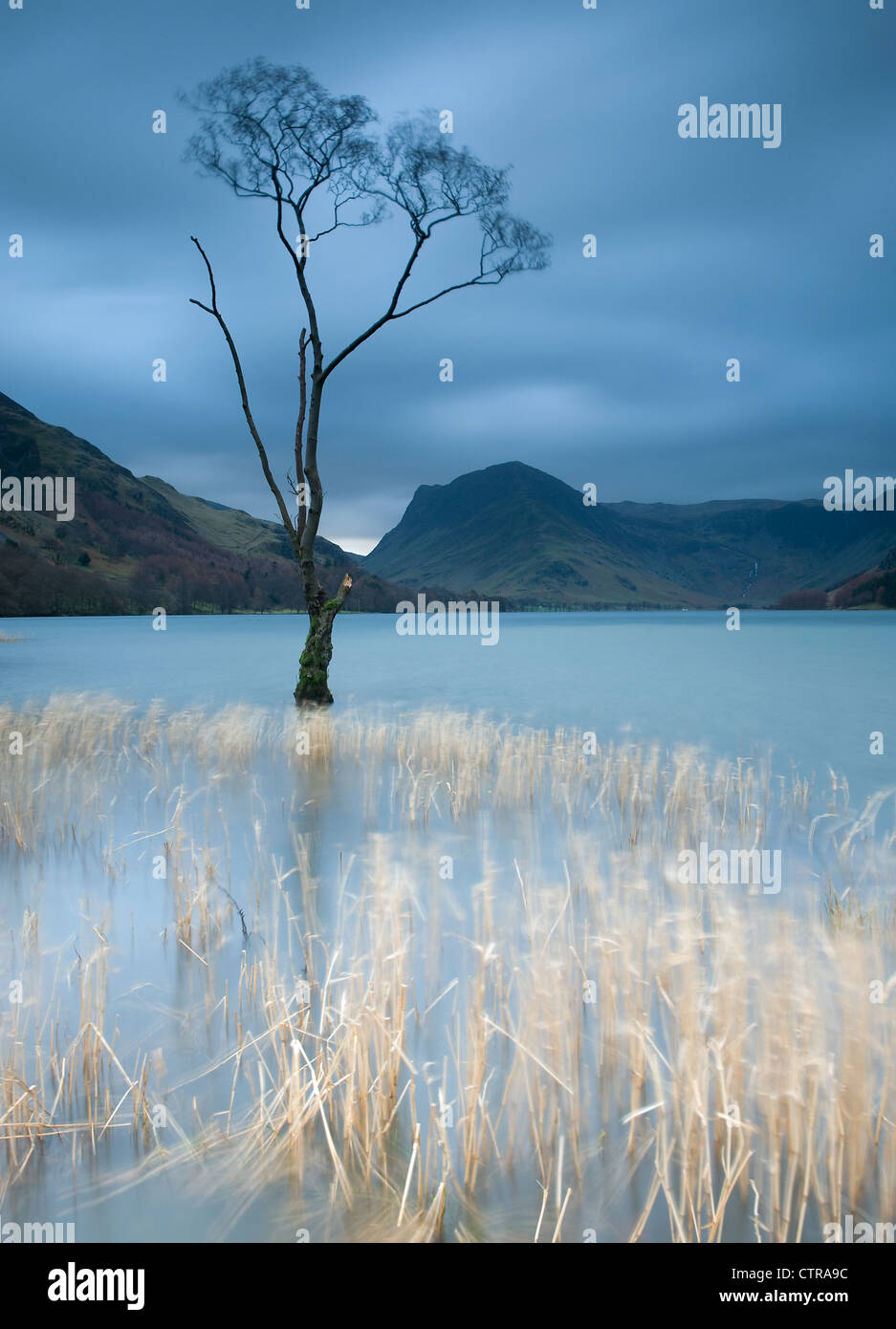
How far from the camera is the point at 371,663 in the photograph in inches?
2066

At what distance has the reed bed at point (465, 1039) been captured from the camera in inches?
146

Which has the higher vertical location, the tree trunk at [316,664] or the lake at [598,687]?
the tree trunk at [316,664]

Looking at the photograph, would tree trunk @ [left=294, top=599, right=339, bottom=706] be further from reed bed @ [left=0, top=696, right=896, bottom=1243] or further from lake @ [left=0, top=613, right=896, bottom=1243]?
reed bed @ [left=0, top=696, right=896, bottom=1243]

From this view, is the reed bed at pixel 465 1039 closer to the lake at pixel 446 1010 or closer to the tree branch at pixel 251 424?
the lake at pixel 446 1010

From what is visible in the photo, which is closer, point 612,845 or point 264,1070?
point 264,1070

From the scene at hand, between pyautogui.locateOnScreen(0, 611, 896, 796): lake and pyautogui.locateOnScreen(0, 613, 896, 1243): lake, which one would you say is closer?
pyautogui.locateOnScreen(0, 613, 896, 1243): lake

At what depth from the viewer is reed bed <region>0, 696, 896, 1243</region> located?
12.2ft

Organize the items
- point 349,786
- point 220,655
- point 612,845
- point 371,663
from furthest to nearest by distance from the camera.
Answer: point 220,655 → point 371,663 → point 349,786 → point 612,845

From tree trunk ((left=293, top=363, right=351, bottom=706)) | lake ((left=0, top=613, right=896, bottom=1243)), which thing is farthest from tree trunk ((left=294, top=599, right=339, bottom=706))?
lake ((left=0, top=613, right=896, bottom=1243))

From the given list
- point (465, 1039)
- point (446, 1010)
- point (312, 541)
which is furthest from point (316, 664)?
point (465, 1039)

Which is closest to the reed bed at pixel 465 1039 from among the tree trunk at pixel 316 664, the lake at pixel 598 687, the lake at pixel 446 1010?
the lake at pixel 446 1010

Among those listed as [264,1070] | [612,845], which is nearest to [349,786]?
[612,845]
